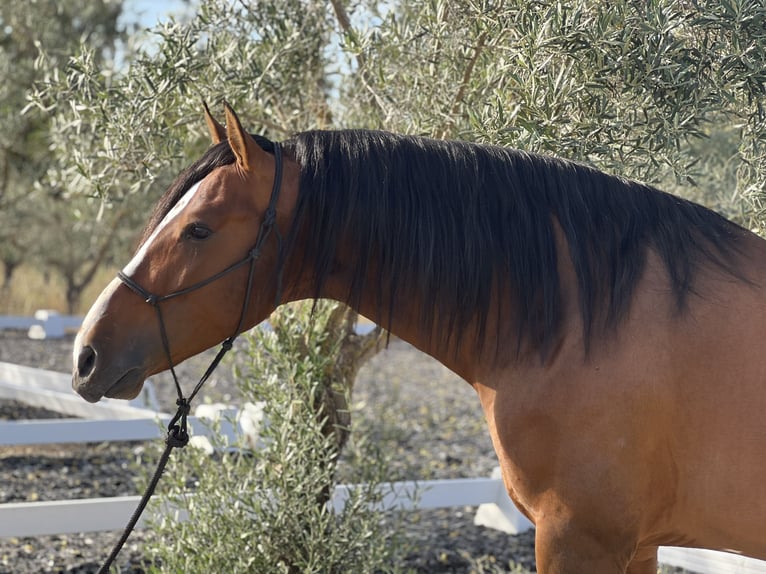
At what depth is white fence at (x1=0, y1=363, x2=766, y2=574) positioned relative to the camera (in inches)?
165

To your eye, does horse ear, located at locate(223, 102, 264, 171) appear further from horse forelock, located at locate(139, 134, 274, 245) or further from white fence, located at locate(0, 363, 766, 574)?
white fence, located at locate(0, 363, 766, 574)

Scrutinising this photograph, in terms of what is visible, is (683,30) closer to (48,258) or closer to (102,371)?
(102,371)

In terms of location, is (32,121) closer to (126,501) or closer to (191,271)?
(126,501)

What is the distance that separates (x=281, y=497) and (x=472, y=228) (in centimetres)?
167

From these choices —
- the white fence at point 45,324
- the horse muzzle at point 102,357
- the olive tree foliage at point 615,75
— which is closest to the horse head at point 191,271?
the horse muzzle at point 102,357

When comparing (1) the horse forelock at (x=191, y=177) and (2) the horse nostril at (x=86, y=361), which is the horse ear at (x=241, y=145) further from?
(2) the horse nostril at (x=86, y=361)

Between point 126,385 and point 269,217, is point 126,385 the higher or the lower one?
the lower one

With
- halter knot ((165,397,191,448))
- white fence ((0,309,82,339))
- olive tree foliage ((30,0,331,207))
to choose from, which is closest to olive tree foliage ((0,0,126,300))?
white fence ((0,309,82,339))

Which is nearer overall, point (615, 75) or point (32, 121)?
point (615, 75)

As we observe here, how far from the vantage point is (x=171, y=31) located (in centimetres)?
383

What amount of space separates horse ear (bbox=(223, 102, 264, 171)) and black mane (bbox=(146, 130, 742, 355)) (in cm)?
8

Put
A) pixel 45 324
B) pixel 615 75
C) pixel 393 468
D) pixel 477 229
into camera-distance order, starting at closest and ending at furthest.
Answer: pixel 477 229 < pixel 615 75 < pixel 393 468 < pixel 45 324

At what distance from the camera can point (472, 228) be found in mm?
2529

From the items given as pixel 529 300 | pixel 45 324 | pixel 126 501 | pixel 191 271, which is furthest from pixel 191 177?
pixel 45 324
